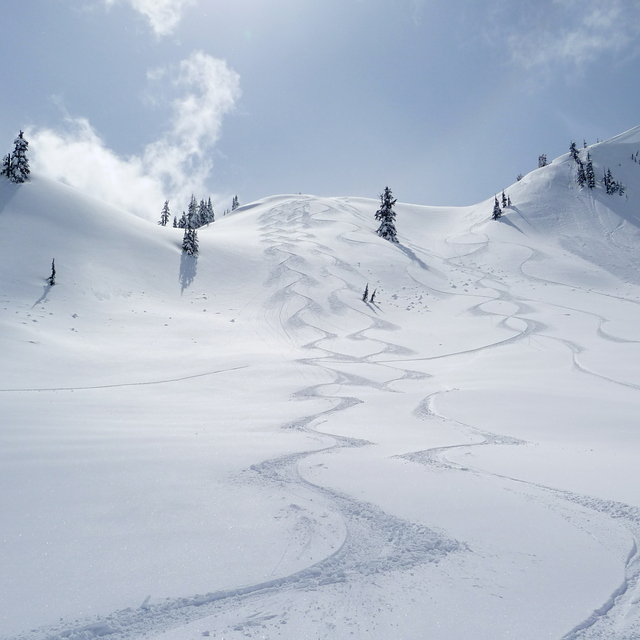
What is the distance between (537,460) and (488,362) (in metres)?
11.3

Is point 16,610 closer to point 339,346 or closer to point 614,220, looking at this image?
point 339,346

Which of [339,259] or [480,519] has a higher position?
[339,259]

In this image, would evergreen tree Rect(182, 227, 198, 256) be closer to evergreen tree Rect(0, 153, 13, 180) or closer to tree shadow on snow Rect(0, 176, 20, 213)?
tree shadow on snow Rect(0, 176, 20, 213)

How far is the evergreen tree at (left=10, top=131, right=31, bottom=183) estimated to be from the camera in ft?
119

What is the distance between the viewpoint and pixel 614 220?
6138 cm

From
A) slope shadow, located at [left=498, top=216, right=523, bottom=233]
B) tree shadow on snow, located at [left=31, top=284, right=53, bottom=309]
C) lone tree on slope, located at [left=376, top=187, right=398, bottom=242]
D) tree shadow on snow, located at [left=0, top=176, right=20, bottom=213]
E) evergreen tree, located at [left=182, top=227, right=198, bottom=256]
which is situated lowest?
tree shadow on snow, located at [left=31, top=284, right=53, bottom=309]

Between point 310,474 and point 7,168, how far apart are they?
4511cm

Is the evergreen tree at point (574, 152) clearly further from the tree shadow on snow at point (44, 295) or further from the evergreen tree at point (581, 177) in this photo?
the tree shadow on snow at point (44, 295)

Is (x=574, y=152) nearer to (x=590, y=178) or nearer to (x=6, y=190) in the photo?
(x=590, y=178)

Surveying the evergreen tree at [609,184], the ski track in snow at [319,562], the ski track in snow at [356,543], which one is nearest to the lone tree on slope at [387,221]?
the ski track in snow at [356,543]

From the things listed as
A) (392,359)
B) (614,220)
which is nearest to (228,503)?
(392,359)

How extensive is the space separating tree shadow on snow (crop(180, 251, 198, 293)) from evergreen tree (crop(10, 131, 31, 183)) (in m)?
17.2

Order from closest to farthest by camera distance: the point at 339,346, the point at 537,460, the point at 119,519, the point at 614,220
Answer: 1. the point at 119,519
2. the point at 537,460
3. the point at 339,346
4. the point at 614,220

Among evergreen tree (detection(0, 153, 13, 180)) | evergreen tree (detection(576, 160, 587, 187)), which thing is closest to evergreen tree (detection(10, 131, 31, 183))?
evergreen tree (detection(0, 153, 13, 180))
